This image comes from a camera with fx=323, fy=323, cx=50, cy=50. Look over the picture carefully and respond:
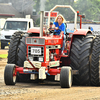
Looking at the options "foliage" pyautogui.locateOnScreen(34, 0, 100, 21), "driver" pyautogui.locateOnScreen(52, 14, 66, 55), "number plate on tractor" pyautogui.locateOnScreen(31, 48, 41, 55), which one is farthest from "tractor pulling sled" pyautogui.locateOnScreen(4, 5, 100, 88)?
"foliage" pyautogui.locateOnScreen(34, 0, 100, 21)

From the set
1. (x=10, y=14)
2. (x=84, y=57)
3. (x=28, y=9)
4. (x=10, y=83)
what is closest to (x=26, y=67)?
(x=10, y=83)

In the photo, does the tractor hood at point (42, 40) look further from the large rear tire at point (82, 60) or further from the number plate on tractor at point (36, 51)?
the large rear tire at point (82, 60)

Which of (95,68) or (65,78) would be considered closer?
(65,78)

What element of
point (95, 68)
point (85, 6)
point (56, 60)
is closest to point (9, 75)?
point (56, 60)

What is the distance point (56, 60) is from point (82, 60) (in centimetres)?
70

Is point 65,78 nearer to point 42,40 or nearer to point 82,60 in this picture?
point 82,60

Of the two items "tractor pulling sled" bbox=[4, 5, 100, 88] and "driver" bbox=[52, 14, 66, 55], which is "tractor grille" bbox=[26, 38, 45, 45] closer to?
"tractor pulling sled" bbox=[4, 5, 100, 88]

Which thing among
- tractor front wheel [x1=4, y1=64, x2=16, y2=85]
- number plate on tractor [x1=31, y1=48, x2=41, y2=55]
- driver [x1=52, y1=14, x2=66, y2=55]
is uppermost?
driver [x1=52, y1=14, x2=66, y2=55]

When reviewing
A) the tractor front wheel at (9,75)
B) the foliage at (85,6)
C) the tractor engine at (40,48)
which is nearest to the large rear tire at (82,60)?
the tractor engine at (40,48)

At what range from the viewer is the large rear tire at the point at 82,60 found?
8.02 m

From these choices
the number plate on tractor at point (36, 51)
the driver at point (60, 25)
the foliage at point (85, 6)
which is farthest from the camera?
the foliage at point (85, 6)

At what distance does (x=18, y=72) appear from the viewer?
8.61 metres

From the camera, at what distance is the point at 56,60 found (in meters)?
8.30

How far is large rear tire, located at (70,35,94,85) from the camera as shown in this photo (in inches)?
316
